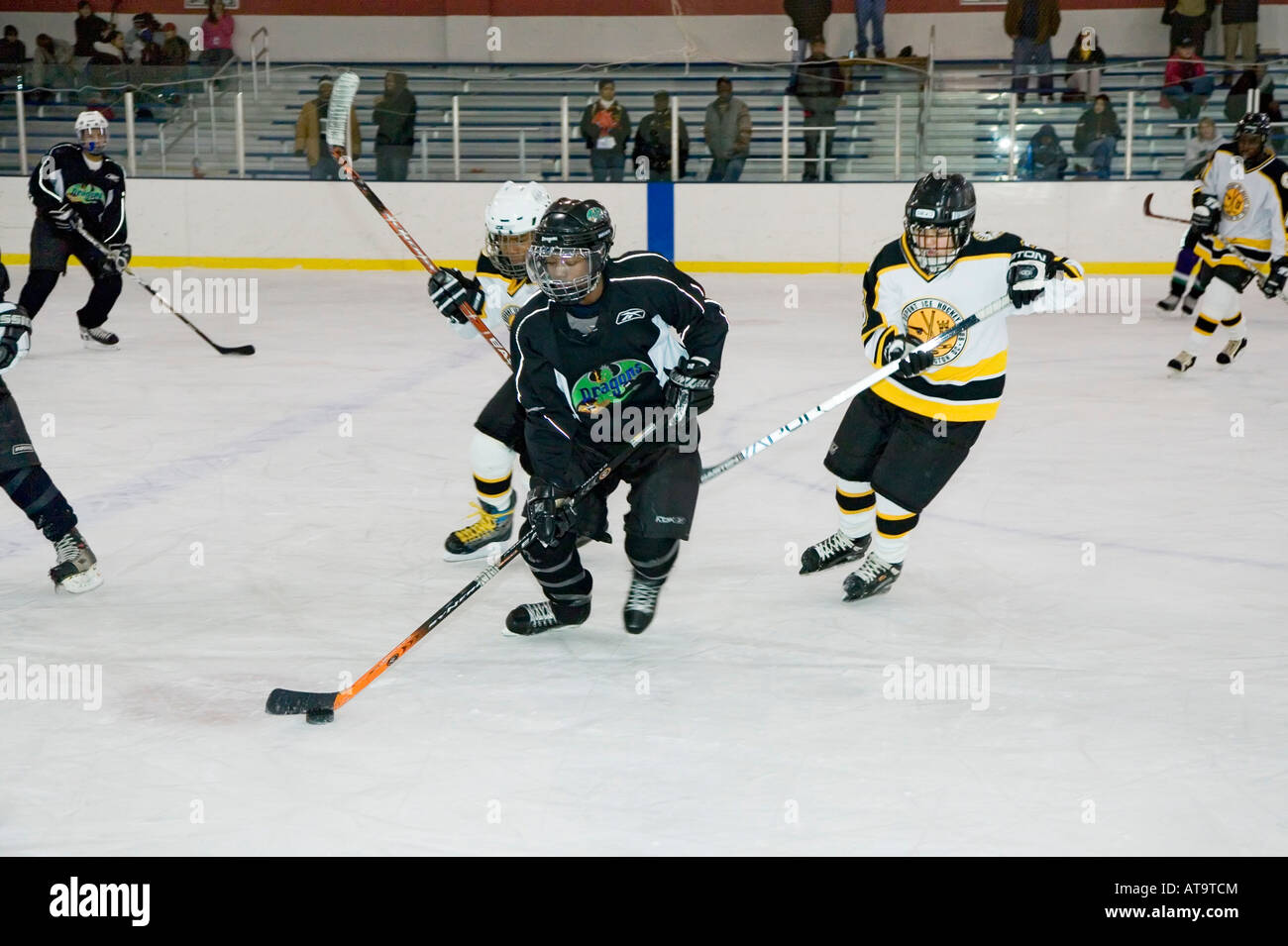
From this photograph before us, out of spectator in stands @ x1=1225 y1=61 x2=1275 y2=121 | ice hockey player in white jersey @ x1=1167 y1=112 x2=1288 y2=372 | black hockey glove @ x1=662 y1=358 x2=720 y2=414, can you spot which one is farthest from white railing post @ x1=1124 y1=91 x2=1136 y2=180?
black hockey glove @ x1=662 y1=358 x2=720 y2=414

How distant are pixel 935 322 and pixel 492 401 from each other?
1.25m

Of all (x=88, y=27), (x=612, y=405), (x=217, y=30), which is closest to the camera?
(x=612, y=405)

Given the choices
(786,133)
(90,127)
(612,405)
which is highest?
(786,133)

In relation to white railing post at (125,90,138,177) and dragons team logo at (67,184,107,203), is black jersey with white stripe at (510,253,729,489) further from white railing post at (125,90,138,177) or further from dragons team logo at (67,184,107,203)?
white railing post at (125,90,138,177)

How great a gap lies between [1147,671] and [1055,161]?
26.7ft

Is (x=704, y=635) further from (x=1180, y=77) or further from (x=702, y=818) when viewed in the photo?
(x=1180, y=77)

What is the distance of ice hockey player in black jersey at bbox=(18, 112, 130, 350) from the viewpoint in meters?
7.20

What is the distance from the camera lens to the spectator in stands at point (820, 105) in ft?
35.3

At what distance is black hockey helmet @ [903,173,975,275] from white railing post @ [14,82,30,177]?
9.53m

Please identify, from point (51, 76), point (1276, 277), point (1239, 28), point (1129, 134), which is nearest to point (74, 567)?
point (1276, 277)

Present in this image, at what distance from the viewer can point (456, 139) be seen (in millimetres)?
10969

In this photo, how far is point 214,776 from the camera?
2.58 m

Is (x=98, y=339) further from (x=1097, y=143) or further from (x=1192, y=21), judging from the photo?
(x=1192, y=21)
